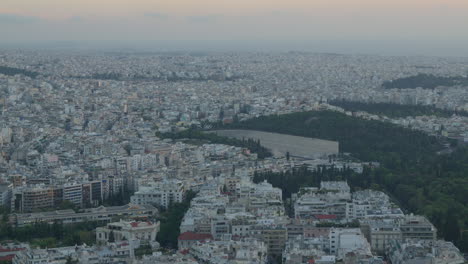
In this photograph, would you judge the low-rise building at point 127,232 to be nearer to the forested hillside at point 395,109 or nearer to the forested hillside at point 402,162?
the forested hillside at point 402,162

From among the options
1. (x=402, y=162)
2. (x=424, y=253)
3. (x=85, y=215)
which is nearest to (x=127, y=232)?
(x=85, y=215)

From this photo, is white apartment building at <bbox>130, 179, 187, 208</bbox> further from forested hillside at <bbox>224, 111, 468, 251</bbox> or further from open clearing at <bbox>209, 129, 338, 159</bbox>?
open clearing at <bbox>209, 129, 338, 159</bbox>

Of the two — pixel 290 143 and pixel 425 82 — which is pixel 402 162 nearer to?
pixel 290 143

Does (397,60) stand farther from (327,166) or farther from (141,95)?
(327,166)

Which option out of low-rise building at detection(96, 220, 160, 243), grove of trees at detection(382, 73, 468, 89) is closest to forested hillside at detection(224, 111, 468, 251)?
low-rise building at detection(96, 220, 160, 243)

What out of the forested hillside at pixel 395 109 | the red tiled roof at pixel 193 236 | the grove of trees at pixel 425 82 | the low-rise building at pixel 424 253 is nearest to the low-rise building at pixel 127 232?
the red tiled roof at pixel 193 236

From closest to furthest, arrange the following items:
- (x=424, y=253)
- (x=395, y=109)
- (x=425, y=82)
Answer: (x=424, y=253) → (x=395, y=109) → (x=425, y=82)

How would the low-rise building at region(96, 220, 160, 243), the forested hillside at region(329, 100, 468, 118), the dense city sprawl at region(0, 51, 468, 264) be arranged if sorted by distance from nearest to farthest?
the dense city sprawl at region(0, 51, 468, 264), the low-rise building at region(96, 220, 160, 243), the forested hillside at region(329, 100, 468, 118)

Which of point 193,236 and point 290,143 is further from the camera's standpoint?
point 290,143

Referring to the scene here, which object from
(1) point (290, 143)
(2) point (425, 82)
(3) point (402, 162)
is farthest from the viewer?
(2) point (425, 82)
